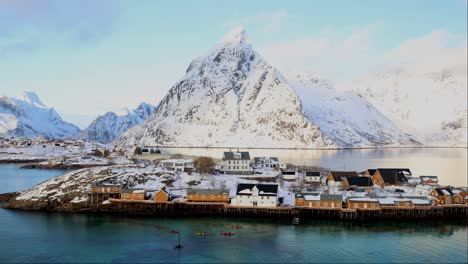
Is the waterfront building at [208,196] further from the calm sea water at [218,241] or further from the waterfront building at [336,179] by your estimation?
the waterfront building at [336,179]

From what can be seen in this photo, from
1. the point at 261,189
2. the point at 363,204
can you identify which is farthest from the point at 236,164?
the point at 363,204

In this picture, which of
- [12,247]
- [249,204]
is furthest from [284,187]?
[12,247]

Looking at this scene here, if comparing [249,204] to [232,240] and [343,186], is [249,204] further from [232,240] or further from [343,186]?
[343,186]

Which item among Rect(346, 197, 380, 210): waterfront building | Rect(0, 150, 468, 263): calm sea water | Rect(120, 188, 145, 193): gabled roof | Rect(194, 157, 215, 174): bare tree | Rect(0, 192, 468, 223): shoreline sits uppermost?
Rect(194, 157, 215, 174): bare tree

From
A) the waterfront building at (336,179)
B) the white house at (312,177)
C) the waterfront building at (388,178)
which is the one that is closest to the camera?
the waterfront building at (336,179)

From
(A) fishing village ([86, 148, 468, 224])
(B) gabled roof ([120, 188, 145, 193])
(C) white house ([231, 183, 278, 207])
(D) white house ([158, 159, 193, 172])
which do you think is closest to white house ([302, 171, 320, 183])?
(A) fishing village ([86, 148, 468, 224])

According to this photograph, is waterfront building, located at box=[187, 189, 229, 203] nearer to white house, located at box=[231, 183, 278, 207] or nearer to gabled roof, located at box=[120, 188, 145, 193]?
white house, located at box=[231, 183, 278, 207]

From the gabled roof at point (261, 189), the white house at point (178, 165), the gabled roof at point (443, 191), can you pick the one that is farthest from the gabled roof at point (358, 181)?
the white house at point (178, 165)

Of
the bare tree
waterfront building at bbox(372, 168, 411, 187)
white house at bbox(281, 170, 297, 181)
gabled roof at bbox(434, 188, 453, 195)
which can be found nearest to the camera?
gabled roof at bbox(434, 188, 453, 195)
